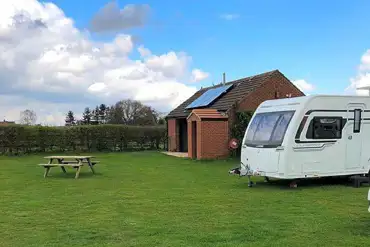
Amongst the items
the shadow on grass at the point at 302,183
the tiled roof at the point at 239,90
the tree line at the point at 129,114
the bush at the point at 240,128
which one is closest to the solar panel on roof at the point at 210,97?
the tiled roof at the point at 239,90

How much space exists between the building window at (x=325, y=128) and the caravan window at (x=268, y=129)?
66 cm

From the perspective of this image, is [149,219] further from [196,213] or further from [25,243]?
[25,243]

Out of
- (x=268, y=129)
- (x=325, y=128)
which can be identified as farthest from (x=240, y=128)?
(x=325, y=128)

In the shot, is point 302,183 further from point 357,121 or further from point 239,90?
point 239,90

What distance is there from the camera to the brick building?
860 inches

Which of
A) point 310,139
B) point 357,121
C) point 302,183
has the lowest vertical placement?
point 302,183

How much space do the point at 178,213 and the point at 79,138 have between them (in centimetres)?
2142

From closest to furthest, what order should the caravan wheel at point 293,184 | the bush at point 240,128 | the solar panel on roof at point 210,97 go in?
the caravan wheel at point 293,184
the bush at point 240,128
the solar panel on roof at point 210,97

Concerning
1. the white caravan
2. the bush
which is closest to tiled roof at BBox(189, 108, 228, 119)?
the bush

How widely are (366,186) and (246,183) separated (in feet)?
10.6

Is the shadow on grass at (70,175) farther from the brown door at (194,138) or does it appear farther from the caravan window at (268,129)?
the brown door at (194,138)

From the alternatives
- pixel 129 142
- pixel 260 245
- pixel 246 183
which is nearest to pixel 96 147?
pixel 129 142

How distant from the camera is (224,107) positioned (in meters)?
23.2

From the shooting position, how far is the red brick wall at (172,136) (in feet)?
96.2
